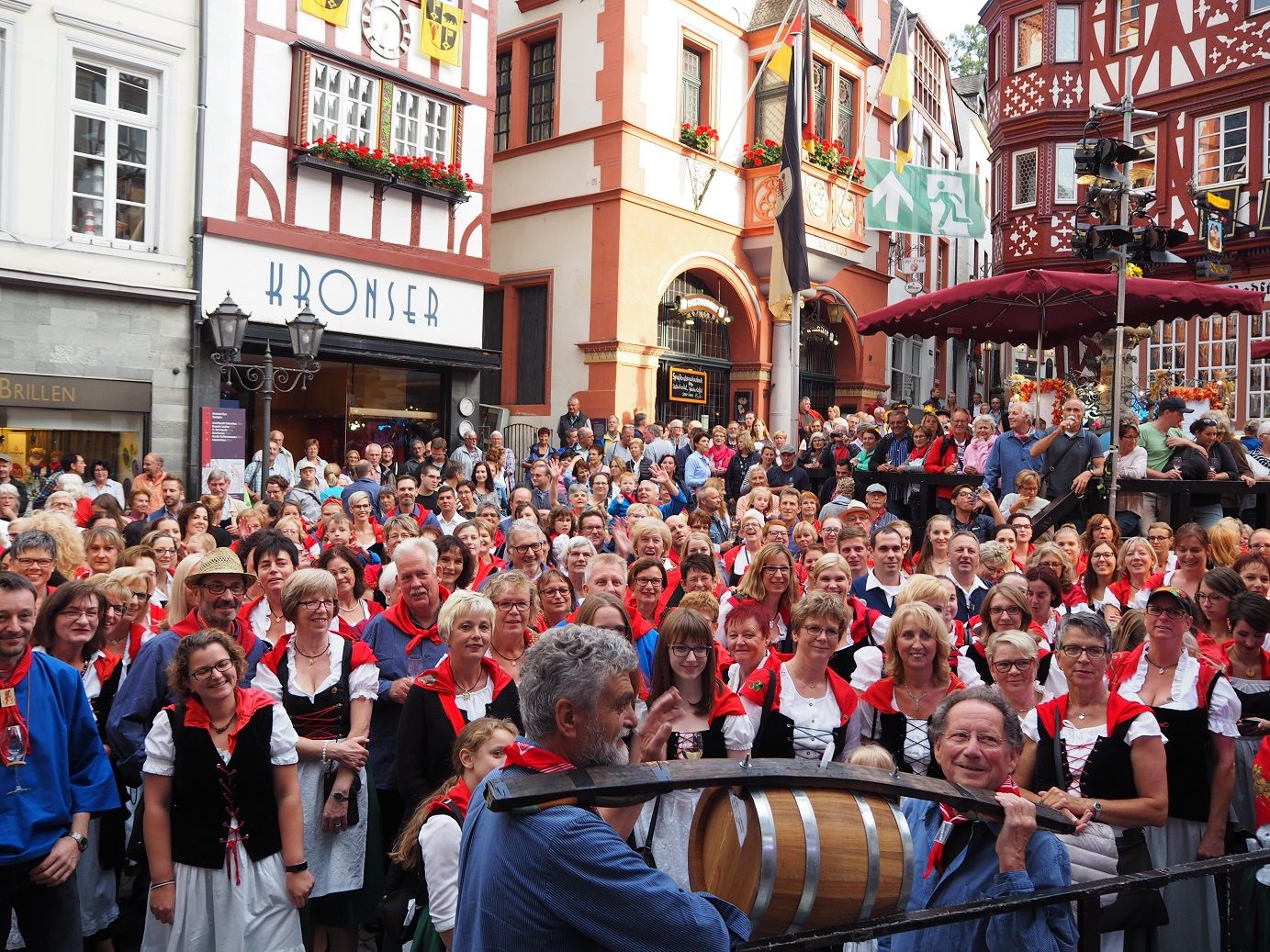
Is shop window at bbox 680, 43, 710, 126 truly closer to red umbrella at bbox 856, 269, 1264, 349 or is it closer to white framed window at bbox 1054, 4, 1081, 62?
red umbrella at bbox 856, 269, 1264, 349

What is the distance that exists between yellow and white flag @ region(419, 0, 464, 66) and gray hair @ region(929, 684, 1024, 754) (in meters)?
15.8

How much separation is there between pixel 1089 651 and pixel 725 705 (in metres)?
A: 1.41

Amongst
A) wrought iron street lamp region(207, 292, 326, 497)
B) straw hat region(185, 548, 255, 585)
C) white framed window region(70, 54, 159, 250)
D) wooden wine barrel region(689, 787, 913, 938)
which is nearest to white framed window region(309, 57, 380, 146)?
white framed window region(70, 54, 159, 250)

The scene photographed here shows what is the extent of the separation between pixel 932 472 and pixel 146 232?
407 inches

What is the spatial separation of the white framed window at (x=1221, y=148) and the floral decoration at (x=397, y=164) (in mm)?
Answer: 16353

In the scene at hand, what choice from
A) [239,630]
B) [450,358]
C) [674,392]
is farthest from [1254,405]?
[239,630]

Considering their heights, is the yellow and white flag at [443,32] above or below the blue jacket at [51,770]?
above

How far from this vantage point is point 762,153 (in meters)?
21.2

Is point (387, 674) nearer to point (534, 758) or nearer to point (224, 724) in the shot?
point (224, 724)

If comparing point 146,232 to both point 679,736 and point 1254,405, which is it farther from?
point 1254,405

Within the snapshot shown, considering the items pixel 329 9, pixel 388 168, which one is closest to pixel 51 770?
pixel 388 168

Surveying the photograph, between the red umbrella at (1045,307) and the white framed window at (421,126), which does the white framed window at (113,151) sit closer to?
the white framed window at (421,126)

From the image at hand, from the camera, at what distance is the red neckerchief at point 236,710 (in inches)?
152

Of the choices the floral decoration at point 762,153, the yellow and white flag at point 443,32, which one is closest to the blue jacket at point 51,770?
the yellow and white flag at point 443,32
